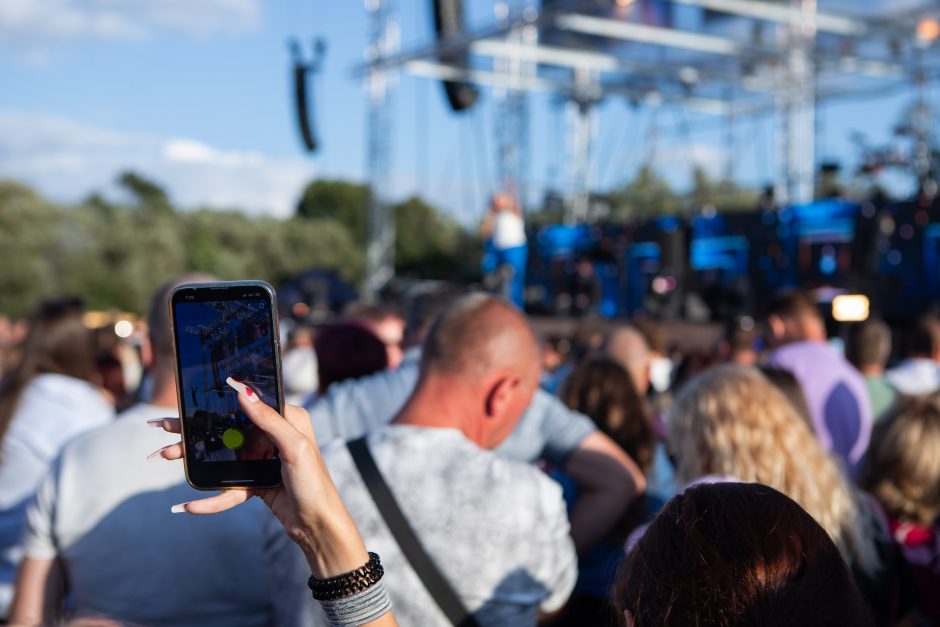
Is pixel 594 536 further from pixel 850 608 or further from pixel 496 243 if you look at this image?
pixel 496 243

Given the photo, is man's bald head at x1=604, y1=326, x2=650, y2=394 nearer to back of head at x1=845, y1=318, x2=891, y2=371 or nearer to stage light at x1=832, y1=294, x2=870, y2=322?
back of head at x1=845, y1=318, x2=891, y2=371

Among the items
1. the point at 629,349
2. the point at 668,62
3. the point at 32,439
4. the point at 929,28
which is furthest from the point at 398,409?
the point at 668,62

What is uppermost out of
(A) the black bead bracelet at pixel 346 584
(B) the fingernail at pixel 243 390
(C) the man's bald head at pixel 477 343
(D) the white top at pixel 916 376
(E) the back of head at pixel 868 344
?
(B) the fingernail at pixel 243 390

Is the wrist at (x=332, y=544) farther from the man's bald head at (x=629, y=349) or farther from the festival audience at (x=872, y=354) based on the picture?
the festival audience at (x=872, y=354)

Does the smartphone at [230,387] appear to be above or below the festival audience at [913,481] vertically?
above

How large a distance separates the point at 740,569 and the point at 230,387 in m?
0.73

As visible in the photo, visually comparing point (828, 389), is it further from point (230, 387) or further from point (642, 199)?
point (642, 199)

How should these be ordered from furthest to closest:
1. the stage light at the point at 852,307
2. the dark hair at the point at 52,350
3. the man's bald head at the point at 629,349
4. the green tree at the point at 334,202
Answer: the green tree at the point at 334,202
the stage light at the point at 852,307
the man's bald head at the point at 629,349
the dark hair at the point at 52,350

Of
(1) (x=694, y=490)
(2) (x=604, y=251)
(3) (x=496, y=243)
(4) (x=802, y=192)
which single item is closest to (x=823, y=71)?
(4) (x=802, y=192)

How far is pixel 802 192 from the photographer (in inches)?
564

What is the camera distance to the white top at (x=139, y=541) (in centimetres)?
222

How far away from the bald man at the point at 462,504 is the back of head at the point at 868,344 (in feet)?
10.8

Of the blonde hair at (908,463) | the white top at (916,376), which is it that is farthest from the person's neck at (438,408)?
the white top at (916,376)

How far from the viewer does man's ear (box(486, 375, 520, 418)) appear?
82.4 inches
